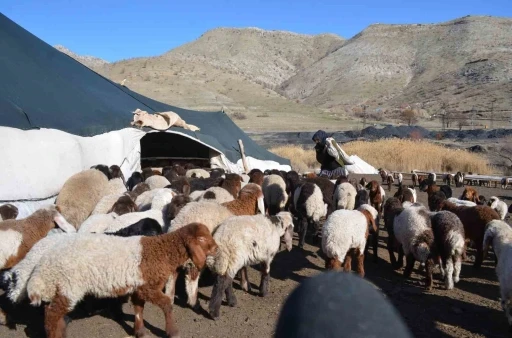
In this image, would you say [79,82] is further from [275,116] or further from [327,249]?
[275,116]

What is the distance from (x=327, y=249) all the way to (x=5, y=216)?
545cm

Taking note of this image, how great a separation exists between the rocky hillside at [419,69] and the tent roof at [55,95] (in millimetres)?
58619

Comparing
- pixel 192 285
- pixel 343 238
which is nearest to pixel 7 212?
pixel 192 285

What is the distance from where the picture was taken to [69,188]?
999 centimetres

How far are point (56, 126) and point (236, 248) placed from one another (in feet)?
25.7

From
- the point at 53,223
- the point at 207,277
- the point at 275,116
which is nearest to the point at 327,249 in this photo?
the point at 207,277

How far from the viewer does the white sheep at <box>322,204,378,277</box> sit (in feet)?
24.3

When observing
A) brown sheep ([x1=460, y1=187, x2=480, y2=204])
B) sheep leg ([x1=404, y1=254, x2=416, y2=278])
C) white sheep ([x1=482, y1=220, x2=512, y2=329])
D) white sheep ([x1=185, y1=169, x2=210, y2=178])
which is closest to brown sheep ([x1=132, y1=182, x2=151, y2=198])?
white sheep ([x1=185, y1=169, x2=210, y2=178])

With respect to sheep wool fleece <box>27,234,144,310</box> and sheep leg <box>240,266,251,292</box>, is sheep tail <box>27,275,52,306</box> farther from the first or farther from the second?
sheep leg <box>240,266,251,292</box>

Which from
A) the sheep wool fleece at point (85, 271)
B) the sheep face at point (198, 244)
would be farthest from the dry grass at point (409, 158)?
the sheep wool fleece at point (85, 271)

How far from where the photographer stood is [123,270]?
5.29 metres

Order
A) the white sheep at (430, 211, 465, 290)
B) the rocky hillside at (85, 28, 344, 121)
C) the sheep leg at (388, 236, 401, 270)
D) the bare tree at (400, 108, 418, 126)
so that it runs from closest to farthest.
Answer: the white sheep at (430, 211, 465, 290)
the sheep leg at (388, 236, 401, 270)
the rocky hillside at (85, 28, 344, 121)
the bare tree at (400, 108, 418, 126)

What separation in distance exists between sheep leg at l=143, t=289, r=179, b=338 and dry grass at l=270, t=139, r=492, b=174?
21.3 meters

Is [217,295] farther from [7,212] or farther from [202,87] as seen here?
[202,87]
